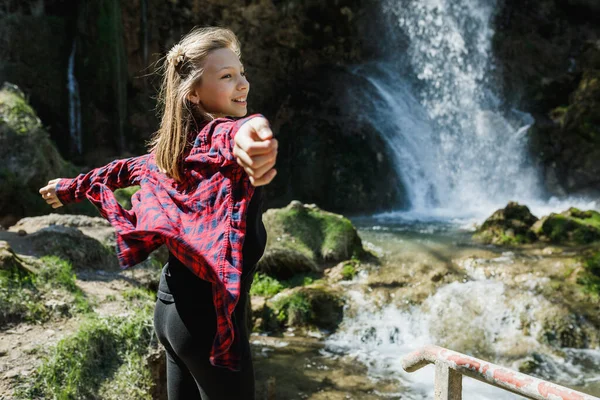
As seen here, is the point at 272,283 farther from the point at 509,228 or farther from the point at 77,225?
the point at 509,228

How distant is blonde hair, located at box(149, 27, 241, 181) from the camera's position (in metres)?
1.54

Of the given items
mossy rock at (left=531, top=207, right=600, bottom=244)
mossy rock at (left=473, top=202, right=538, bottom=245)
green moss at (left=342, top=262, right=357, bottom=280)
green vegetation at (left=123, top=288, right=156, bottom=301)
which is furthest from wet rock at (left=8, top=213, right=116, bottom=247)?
mossy rock at (left=531, top=207, right=600, bottom=244)

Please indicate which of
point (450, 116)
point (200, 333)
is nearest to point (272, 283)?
point (200, 333)

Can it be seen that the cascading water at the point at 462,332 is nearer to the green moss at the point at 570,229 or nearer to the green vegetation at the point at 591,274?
the green vegetation at the point at 591,274

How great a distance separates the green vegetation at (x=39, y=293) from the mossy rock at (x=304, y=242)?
3.33 metres

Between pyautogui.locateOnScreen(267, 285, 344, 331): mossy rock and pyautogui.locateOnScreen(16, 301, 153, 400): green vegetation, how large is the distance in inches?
99.4

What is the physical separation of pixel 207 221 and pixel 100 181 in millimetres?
619

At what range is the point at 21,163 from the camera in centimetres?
766

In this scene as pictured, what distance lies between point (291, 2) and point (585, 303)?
1096 centimetres

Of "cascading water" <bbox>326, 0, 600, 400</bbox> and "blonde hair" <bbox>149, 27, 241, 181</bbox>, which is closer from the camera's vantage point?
"blonde hair" <bbox>149, 27, 241, 181</bbox>

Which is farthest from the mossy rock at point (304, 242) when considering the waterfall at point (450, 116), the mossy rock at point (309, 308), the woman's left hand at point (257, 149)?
the woman's left hand at point (257, 149)

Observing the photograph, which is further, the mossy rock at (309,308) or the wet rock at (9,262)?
the mossy rock at (309,308)

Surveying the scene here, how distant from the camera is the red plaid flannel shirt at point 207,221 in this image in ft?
4.46

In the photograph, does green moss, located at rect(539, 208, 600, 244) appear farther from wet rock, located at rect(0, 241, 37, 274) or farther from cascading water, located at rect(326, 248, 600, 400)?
wet rock, located at rect(0, 241, 37, 274)
